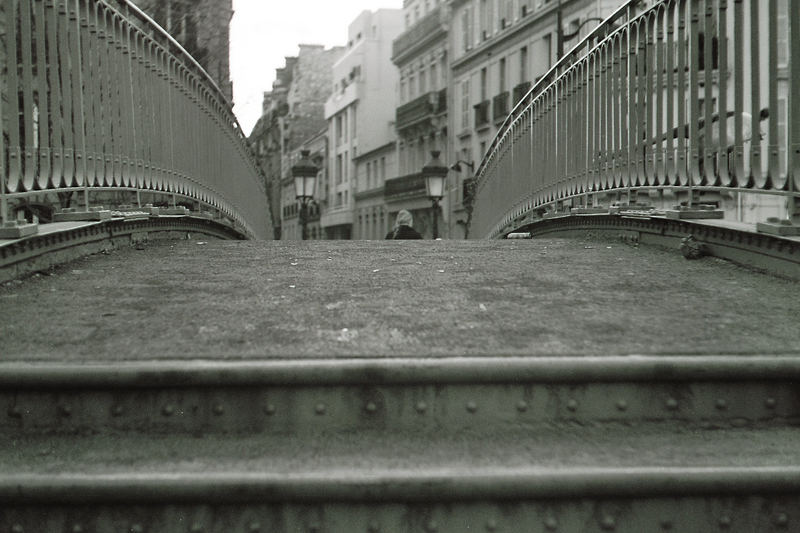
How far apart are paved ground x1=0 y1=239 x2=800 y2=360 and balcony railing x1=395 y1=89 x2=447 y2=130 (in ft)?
179

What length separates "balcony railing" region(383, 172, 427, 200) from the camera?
6234 cm

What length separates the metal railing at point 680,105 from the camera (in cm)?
541

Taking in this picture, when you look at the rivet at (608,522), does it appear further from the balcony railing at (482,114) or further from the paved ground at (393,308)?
the balcony railing at (482,114)

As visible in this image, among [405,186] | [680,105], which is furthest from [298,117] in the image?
[680,105]

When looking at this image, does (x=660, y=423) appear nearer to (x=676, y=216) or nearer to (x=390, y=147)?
(x=676, y=216)

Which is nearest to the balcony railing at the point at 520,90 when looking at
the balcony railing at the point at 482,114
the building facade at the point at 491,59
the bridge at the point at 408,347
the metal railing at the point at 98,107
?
the building facade at the point at 491,59

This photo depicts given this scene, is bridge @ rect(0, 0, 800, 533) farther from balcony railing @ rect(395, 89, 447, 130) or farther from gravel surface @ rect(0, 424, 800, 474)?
balcony railing @ rect(395, 89, 447, 130)

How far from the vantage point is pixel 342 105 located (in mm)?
81250

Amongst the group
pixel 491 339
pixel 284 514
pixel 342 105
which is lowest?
pixel 284 514

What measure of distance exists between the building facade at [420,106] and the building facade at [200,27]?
94.8ft

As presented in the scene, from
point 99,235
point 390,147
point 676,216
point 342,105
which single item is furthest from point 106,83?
point 342,105

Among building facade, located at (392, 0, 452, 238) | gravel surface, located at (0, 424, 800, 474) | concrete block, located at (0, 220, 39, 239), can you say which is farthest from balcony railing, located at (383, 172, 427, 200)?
gravel surface, located at (0, 424, 800, 474)

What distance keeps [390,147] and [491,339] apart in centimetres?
6790

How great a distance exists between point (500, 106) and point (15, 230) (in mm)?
46587
